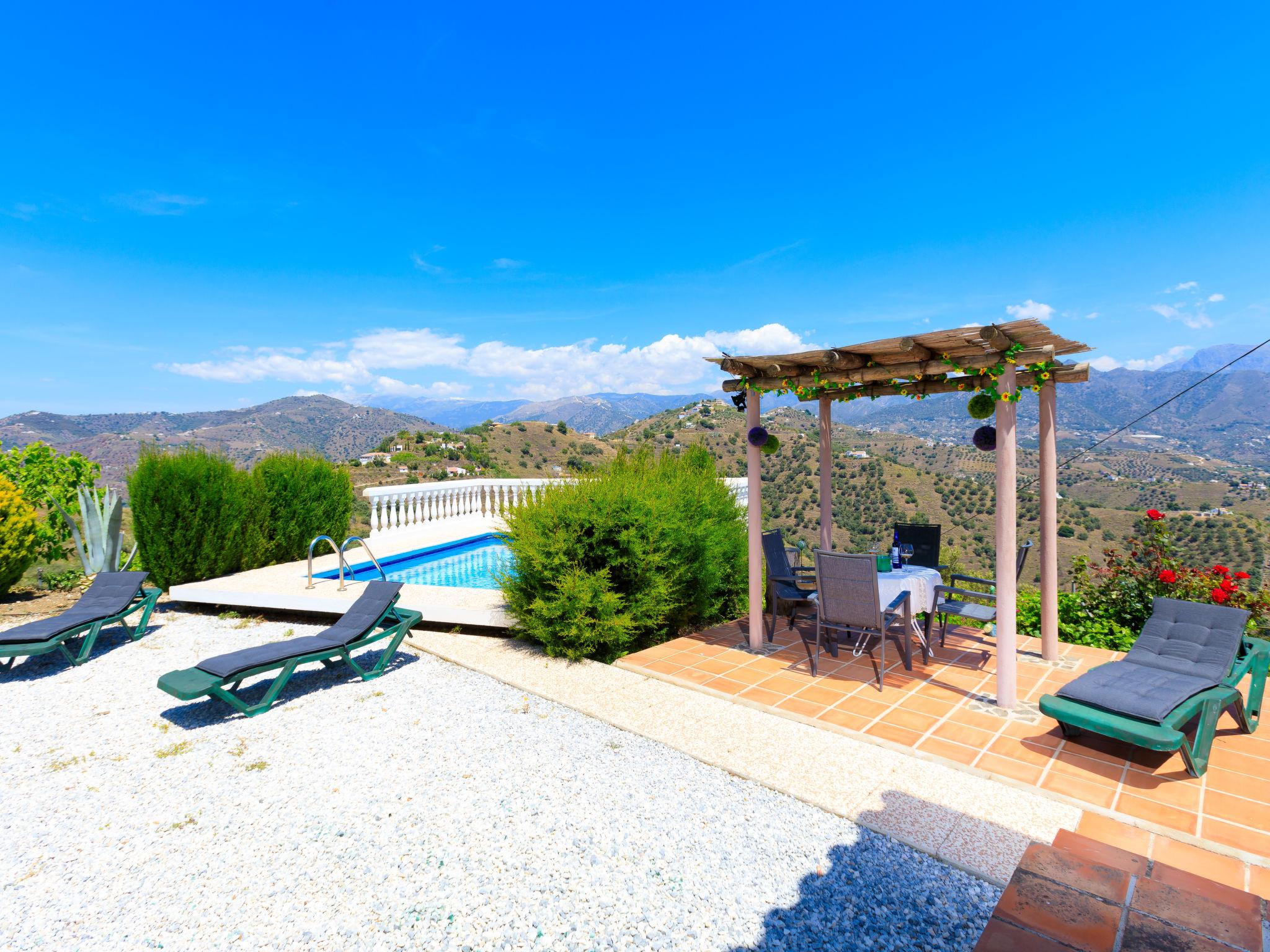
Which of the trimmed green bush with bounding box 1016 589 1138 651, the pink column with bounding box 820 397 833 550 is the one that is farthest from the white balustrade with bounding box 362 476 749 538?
the trimmed green bush with bounding box 1016 589 1138 651

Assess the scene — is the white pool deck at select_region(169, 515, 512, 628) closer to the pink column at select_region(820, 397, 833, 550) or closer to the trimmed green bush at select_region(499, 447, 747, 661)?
the trimmed green bush at select_region(499, 447, 747, 661)

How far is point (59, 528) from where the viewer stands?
8086 millimetres

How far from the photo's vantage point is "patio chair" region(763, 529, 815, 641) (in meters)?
5.91

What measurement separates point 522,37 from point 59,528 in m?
12.9

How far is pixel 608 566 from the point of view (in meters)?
5.50

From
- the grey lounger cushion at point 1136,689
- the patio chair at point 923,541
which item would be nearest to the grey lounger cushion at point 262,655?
the grey lounger cushion at point 1136,689

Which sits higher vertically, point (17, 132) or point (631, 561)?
point (17, 132)

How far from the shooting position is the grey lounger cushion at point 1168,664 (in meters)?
3.34

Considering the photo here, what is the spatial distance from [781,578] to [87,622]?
6.53m

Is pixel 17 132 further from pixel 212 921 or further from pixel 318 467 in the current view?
pixel 212 921

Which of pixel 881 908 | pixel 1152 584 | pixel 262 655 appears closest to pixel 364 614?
pixel 262 655

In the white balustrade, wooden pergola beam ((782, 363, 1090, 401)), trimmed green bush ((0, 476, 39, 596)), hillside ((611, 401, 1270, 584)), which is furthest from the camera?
hillside ((611, 401, 1270, 584))

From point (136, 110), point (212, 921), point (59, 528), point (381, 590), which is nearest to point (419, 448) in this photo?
point (136, 110)

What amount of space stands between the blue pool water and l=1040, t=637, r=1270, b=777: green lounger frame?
581 centimetres
